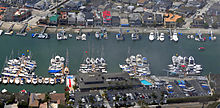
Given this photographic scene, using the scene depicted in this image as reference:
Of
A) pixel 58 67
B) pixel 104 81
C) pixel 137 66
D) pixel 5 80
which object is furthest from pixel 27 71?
pixel 137 66

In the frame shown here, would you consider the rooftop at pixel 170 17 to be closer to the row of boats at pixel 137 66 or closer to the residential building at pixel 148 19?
the residential building at pixel 148 19

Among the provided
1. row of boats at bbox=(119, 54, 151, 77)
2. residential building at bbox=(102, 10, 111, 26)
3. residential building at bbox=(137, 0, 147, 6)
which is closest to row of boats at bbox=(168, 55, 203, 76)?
row of boats at bbox=(119, 54, 151, 77)

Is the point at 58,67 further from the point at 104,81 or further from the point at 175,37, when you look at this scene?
the point at 175,37

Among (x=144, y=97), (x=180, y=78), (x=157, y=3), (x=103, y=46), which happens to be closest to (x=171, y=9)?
(x=157, y=3)

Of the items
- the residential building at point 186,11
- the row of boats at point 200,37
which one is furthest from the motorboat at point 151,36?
the residential building at point 186,11

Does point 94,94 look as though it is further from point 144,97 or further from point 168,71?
point 168,71
